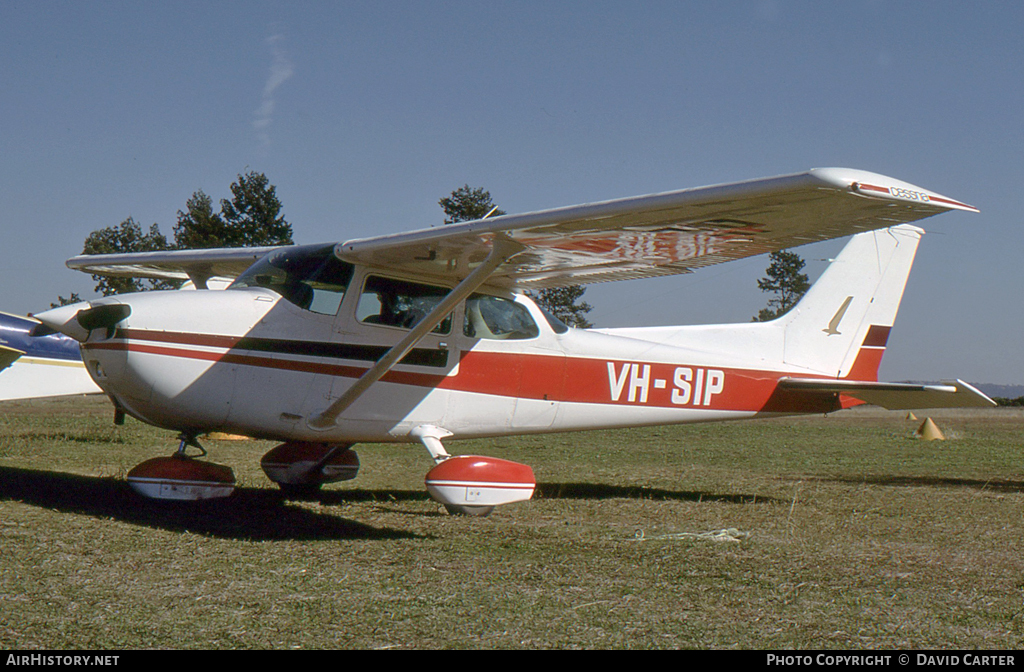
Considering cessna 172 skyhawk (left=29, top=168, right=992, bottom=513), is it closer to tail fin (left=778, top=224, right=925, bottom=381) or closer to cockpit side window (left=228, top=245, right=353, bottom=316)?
cockpit side window (left=228, top=245, right=353, bottom=316)

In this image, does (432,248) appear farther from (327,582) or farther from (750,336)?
(750,336)

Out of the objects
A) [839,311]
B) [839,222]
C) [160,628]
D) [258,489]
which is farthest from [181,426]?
[839,311]

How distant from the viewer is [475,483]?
19.4 ft

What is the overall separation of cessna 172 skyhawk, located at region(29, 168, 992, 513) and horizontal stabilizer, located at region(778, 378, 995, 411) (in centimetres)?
2

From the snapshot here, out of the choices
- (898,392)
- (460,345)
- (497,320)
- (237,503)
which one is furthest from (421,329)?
(898,392)

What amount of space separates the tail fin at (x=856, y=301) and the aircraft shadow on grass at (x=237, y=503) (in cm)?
218

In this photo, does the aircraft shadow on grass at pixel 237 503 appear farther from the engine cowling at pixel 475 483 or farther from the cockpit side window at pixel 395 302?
the cockpit side window at pixel 395 302

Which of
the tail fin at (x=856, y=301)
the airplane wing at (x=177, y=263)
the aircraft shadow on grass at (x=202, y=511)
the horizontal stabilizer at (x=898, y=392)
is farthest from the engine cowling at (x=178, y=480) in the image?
the tail fin at (x=856, y=301)

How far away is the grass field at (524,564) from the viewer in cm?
332

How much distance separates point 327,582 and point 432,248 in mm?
2839

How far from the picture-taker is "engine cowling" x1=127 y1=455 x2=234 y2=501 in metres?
5.99

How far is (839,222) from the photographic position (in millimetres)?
4859

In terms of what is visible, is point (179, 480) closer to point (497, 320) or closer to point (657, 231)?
point (497, 320)

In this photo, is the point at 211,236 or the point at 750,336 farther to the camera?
the point at 211,236
